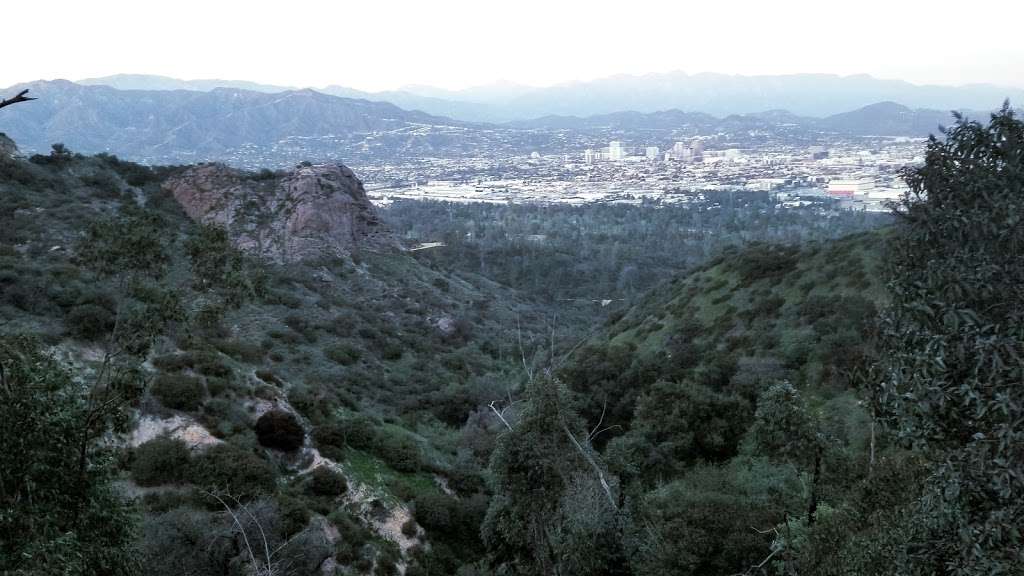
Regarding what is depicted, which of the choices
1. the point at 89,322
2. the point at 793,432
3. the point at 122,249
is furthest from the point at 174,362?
the point at 793,432

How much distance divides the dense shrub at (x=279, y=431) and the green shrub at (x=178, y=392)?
129cm

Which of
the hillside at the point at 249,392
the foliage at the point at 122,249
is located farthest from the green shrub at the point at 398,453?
the foliage at the point at 122,249

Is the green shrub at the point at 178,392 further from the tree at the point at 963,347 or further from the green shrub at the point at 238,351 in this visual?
the tree at the point at 963,347

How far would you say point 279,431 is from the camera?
41.5 feet

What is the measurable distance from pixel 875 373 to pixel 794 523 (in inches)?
146

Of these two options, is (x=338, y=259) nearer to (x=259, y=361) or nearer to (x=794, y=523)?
(x=259, y=361)

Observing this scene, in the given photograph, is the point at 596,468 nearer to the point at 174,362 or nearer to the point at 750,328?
the point at 174,362

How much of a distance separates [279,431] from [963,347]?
11.8 m

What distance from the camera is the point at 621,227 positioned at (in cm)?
9019

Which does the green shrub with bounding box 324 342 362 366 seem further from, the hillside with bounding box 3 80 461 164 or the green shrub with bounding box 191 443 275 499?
the hillside with bounding box 3 80 461 164

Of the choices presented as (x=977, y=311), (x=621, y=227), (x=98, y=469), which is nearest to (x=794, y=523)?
(x=977, y=311)

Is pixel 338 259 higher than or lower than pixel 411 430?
higher

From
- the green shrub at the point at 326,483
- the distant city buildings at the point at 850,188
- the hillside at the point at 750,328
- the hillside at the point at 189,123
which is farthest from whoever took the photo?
the hillside at the point at 189,123

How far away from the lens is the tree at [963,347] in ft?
14.1
